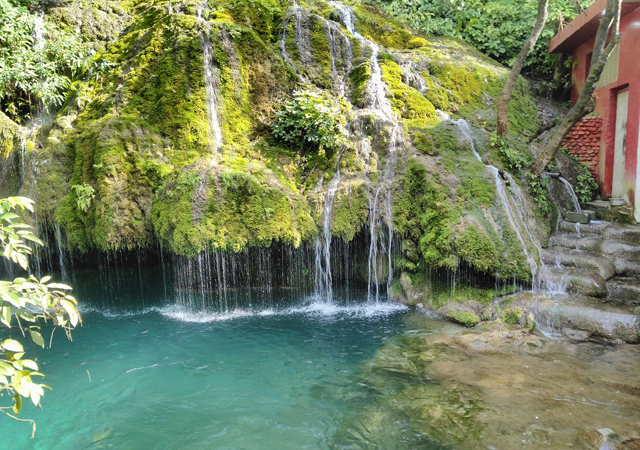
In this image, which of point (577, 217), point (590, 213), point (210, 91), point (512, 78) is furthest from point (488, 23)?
point (210, 91)

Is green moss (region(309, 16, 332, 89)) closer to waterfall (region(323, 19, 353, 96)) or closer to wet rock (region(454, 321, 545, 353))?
waterfall (region(323, 19, 353, 96))

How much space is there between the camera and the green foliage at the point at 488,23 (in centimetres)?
1478

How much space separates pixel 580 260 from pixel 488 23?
1114cm

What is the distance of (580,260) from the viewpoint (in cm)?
875

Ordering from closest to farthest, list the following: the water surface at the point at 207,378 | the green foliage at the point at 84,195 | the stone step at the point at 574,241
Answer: the water surface at the point at 207,378, the green foliage at the point at 84,195, the stone step at the point at 574,241

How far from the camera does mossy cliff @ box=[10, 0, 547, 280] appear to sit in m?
8.59

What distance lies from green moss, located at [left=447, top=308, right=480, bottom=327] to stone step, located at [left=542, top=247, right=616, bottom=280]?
Result: 2382mm

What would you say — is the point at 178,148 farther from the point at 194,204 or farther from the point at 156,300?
the point at 156,300

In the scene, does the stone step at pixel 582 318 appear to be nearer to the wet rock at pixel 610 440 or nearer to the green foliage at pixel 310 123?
the wet rock at pixel 610 440

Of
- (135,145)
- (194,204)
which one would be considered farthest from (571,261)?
(135,145)

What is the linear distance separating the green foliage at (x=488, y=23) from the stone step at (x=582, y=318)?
969 cm

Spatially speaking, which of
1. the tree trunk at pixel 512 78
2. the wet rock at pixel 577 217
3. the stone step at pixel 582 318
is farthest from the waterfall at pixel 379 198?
the wet rock at pixel 577 217

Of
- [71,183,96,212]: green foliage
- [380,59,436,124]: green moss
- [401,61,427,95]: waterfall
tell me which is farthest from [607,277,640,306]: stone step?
[71,183,96,212]: green foliage

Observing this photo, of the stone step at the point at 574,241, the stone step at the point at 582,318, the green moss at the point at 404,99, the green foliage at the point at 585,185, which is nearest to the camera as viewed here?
the stone step at the point at 582,318
